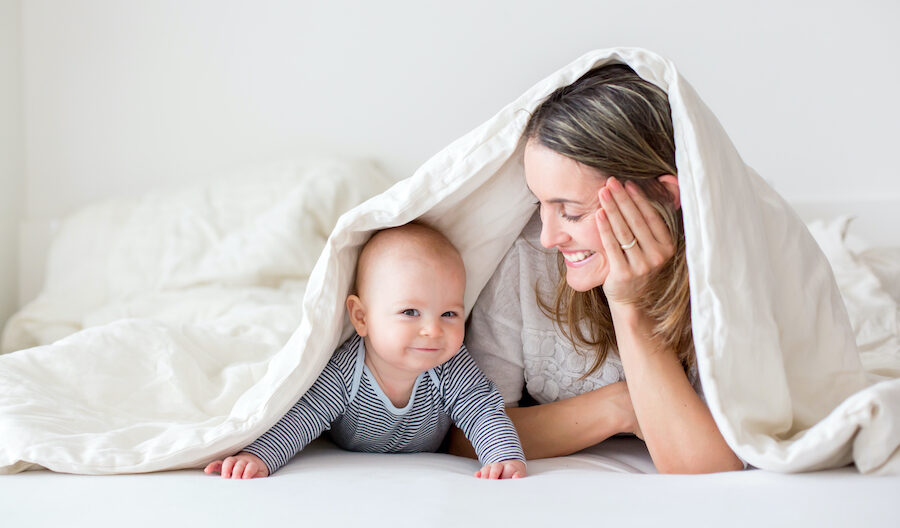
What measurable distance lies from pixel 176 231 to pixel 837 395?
1.64 meters

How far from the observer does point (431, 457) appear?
4.13ft

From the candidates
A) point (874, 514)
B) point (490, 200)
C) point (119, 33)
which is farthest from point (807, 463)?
point (119, 33)

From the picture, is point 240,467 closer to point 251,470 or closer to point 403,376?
point 251,470

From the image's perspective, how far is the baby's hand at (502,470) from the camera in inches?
43.1

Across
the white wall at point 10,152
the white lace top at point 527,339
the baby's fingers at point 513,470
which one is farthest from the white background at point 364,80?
the baby's fingers at point 513,470

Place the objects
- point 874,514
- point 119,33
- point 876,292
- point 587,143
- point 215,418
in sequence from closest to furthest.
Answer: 1. point 874,514
2. point 587,143
3. point 215,418
4. point 876,292
5. point 119,33

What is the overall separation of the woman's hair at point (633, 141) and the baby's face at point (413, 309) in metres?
0.25

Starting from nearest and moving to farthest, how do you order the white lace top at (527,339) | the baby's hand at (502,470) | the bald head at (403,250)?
the baby's hand at (502,470) → the bald head at (403,250) → the white lace top at (527,339)

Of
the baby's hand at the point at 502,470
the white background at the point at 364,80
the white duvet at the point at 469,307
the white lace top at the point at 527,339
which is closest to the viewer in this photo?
→ the white duvet at the point at 469,307

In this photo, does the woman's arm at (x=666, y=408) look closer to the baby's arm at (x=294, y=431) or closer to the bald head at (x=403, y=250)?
the bald head at (x=403, y=250)

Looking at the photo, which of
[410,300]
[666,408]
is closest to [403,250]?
[410,300]

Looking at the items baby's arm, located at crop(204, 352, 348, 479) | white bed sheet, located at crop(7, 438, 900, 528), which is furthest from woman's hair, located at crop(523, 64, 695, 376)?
baby's arm, located at crop(204, 352, 348, 479)

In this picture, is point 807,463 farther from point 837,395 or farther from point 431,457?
point 431,457

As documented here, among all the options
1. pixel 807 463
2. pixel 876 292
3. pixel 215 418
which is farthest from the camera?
pixel 876 292
